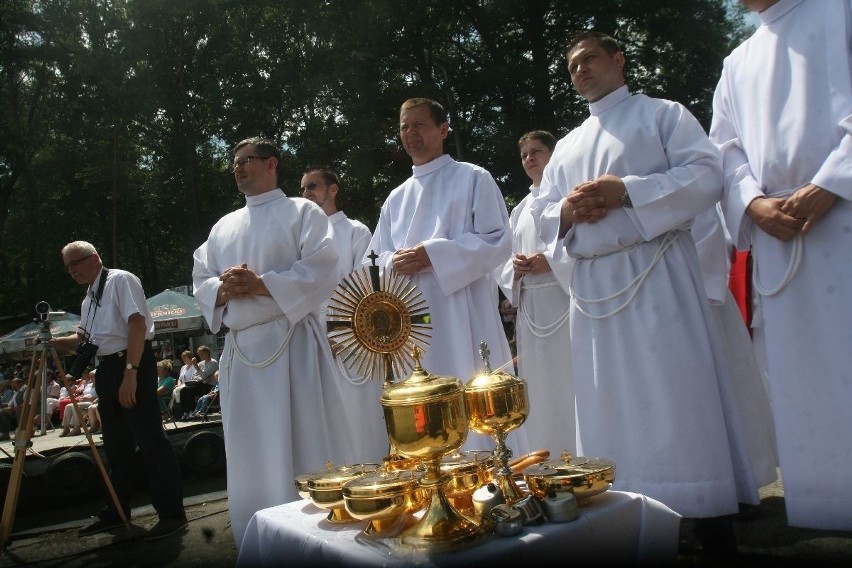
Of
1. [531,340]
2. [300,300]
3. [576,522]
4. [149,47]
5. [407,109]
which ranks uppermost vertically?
[149,47]

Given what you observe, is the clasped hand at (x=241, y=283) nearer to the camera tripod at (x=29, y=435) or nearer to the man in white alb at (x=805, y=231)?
the camera tripod at (x=29, y=435)

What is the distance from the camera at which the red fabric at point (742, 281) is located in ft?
16.0

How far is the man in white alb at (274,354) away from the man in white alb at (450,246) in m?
0.52

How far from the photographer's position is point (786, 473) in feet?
10.3

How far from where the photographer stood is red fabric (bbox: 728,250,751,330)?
4873 millimetres

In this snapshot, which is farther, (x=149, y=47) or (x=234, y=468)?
(x=149, y=47)

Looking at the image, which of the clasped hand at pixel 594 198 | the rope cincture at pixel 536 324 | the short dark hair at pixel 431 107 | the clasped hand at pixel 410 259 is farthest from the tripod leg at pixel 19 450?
the clasped hand at pixel 594 198

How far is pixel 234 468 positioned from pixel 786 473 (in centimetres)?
283

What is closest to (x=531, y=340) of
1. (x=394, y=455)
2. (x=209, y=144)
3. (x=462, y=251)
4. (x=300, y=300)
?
(x=462, y=251)

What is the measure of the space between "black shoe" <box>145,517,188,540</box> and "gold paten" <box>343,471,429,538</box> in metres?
3.72

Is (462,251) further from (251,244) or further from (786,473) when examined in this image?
(786,473)

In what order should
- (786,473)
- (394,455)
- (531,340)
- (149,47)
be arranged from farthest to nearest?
(149,47)
(531,340)
(786,473)
(394,455)

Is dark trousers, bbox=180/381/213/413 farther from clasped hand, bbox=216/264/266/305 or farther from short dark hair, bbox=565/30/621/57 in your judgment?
short dark hair, bbox=565/30/621/57

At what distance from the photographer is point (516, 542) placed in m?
1.85
